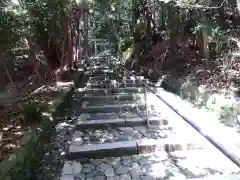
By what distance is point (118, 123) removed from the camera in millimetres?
5570

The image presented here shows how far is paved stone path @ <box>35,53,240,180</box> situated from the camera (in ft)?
12.4

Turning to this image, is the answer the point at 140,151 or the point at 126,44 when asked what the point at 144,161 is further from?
the point at 126,44

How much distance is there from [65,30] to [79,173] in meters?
6.46

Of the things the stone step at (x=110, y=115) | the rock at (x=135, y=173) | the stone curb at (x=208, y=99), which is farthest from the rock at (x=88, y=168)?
the stone curb at (x=208, y=99)

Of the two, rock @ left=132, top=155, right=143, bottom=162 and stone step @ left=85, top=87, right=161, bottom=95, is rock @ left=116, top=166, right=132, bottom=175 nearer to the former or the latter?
rock @ left=132, top=155, right=143, bottom=162

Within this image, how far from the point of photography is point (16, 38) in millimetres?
5145

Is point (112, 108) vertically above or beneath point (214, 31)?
beneath

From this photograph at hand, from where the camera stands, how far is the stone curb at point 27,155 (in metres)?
3.17

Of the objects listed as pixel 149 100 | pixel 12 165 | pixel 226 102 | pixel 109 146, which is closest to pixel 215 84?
pixel 226 102

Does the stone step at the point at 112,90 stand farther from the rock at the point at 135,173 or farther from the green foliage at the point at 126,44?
the green foliage at the point at 126,44

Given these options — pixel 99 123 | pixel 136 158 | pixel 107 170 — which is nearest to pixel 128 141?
pixel 136 158

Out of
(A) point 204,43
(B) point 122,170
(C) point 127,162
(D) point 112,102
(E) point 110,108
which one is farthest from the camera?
(A) point 204,43

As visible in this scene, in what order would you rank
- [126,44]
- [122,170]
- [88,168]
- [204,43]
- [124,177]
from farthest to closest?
[126,44], [204,43], [88,168], [122,170], [124,177]

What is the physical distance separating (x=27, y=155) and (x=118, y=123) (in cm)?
219
